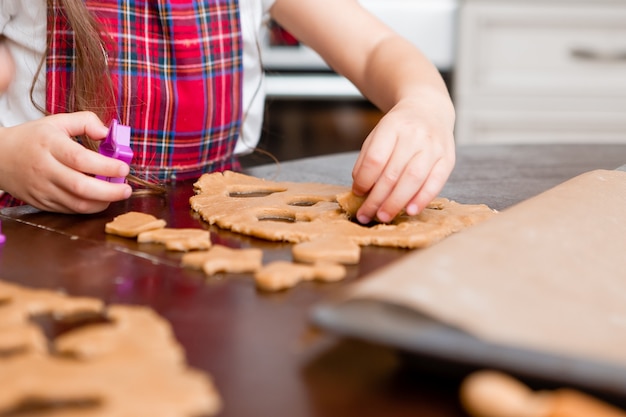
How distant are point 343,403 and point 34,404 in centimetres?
15

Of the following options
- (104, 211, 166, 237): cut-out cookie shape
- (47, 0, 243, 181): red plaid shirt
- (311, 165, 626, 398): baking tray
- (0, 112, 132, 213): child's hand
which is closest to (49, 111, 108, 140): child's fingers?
(0, 112, 132, 213): child's hand

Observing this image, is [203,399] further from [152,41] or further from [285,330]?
[152,41]

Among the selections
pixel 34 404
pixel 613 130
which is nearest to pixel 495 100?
pixel 613 130

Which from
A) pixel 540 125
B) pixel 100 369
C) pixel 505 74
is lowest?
pixel 540 125

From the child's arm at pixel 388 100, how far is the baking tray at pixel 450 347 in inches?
14.5

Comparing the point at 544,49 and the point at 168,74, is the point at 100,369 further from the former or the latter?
the point at 544,49

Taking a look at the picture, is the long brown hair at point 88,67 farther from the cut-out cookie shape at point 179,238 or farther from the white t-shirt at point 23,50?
the cut-out cookie shape at point 179,238

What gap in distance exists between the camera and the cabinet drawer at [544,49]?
93.1 inches

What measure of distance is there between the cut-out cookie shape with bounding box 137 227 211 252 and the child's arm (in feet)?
0.61

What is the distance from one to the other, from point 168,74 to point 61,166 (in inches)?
13.5

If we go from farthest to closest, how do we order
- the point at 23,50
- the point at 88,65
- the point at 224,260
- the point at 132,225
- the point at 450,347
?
the point at 23,50, the point at 88,65, the point at 132,225, the point at 224,260, the point at 450,347

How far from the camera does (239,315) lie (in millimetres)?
498

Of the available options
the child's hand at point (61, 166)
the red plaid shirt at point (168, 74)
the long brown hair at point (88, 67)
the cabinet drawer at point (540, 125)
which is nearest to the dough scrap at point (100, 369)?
the child's hand at point (61, 166)

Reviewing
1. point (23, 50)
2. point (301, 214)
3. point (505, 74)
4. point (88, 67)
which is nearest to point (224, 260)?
point (301, 214)
